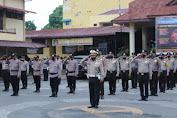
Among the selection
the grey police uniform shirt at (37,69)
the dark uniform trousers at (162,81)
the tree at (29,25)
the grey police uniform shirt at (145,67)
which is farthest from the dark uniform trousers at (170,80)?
the tree at (29,25)

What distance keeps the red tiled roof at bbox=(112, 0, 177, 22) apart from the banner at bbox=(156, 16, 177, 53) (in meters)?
0.99

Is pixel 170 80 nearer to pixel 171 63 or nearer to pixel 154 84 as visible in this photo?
pixel 171 63

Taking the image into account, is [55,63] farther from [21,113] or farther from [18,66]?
[21,113]

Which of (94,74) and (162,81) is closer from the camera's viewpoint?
(94,74)

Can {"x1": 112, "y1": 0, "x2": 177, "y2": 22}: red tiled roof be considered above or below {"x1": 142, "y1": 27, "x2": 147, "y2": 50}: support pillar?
above

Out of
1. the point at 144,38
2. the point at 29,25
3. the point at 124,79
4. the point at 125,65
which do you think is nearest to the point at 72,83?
the point at 124,79

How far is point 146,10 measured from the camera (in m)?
25.5

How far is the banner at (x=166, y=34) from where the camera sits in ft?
70.2

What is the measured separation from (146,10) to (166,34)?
4663 mm

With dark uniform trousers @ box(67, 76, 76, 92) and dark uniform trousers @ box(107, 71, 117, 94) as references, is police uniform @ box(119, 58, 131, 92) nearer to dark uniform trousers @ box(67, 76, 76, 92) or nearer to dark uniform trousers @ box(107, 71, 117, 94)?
dark uniform trousers @ box(107, 71, 117, 94)

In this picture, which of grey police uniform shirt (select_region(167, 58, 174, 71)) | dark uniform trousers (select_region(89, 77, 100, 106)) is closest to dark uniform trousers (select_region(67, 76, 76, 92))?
dark uniform trousers (select_region(89, 77, 100, 106))

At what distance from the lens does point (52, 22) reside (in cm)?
7994

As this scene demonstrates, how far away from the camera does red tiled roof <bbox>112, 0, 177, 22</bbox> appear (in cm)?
2319

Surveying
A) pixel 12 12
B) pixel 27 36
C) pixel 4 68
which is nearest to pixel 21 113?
pixel 4 68
